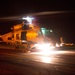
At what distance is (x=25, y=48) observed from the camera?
28672 millimetres

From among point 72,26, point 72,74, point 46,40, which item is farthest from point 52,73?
point 72,26

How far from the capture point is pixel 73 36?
51.4 m

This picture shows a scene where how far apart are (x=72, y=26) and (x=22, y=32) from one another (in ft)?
103

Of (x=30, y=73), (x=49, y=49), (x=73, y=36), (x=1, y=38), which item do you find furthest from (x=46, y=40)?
(x=73, y=36)

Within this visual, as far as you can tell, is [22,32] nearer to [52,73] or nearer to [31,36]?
[31,36]

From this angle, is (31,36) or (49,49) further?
(31,36)

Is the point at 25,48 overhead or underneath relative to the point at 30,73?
overhead

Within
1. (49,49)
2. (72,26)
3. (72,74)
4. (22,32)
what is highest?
(72,26)

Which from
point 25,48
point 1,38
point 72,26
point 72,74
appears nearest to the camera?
point 72,74

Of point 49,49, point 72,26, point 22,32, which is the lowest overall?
point 49,49

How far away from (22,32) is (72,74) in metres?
20.1

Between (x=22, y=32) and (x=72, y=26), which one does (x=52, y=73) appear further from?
(x=72, y=26)

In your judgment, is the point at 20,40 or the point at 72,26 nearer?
the point at 20,40

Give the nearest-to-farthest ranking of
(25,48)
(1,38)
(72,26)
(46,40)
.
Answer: (25,48) → (46,40) → (1,38) → (72,26)
